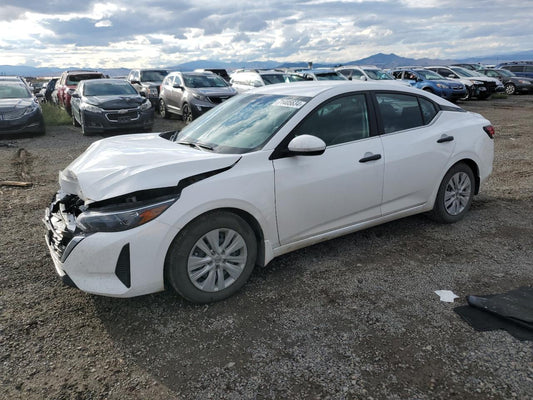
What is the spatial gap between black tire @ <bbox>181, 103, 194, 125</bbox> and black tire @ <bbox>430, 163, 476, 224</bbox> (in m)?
9.99

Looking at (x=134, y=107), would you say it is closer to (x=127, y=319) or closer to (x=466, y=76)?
(x=127, y=319)

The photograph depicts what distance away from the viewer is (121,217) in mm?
2881

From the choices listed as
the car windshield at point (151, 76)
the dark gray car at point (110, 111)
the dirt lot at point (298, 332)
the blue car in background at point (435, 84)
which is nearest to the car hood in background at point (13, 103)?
the dark gray car at point (110, 111)

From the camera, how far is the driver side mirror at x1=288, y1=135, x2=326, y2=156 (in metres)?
3.34

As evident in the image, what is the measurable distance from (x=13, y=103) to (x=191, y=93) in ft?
16.0

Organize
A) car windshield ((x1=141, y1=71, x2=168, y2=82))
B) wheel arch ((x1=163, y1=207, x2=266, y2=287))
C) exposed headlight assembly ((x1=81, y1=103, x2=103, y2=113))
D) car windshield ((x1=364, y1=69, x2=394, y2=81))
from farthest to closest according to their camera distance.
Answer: car windshield ((x1=364, y1=69, x2=394, y2=81))
car windshield ((x1=141, y1=71, x2=168, y2=82))
exposed headlight assembly ((x1=81, y1=103, x2=103, y2=113))
wheel arch ((x1=163, y1=207, x2=266, y2=287))

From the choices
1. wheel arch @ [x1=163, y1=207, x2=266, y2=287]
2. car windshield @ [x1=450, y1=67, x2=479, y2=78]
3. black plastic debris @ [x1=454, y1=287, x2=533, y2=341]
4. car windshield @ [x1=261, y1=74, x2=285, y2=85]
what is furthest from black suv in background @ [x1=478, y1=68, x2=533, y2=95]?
wheel arch @ [x1=163, y1=207, x2=266, y2=287]

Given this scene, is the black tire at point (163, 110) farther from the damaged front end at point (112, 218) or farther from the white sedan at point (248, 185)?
the damaged front end at point (112, 218)

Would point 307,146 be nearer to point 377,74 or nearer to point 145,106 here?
point 145,106

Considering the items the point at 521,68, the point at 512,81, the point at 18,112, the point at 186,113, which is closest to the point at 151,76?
the point at 186,113

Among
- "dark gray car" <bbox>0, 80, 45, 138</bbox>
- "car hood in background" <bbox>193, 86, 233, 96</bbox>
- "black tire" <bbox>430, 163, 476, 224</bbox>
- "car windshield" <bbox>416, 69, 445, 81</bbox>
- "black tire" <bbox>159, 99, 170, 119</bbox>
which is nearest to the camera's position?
"black tire" <bbox>430, 163, 476, 224</bbox>

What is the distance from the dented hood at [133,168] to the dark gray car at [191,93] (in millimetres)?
9550

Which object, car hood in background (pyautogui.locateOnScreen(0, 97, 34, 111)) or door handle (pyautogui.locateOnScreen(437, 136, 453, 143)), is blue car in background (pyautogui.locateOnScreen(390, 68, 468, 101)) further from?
door handle (pyautogui.locateOnScreen(437, 136, 453, 143))

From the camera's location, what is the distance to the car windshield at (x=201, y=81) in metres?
14.2
